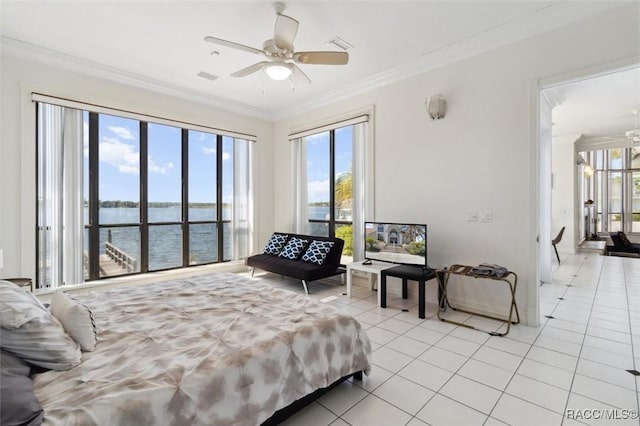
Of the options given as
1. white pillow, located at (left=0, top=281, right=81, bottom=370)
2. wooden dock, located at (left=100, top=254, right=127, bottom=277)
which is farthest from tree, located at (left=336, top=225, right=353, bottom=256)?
white pillow, located at (left=0, top=281, right=81, bottom=370)

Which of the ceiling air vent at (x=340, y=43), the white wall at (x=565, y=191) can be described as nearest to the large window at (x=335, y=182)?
the ceiling air vent at (x=340, y=43)

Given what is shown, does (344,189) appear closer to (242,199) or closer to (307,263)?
(307,263)

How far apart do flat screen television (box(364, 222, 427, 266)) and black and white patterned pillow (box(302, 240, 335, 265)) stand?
2.29ft

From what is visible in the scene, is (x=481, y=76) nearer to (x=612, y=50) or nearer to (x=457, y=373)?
(x=612, y=50)

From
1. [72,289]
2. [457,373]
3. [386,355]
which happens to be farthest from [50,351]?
[72,289]

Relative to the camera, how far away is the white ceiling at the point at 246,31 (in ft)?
9.36

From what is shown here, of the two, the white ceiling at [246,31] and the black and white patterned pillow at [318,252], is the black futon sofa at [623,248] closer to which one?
the white ceiling at [246,31]

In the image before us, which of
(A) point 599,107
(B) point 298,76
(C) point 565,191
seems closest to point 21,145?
(B) point 298,76

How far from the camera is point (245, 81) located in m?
4.60

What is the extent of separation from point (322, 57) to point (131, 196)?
12.0 ft

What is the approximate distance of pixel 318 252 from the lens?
4777 mm

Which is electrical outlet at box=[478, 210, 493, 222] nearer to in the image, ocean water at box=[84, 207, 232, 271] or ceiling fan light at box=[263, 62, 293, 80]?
ceiling fan light at box=[263, 62, 293, 80]

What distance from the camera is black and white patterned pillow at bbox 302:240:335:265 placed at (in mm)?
4691

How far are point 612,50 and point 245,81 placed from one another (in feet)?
14.0
